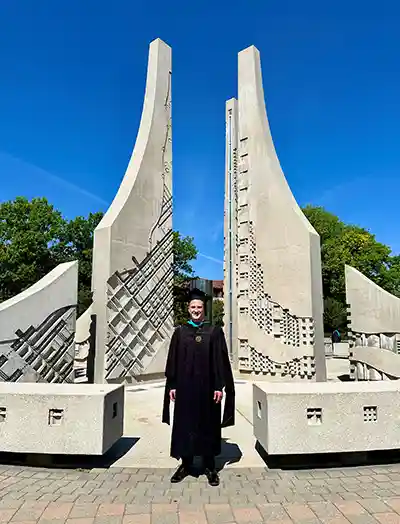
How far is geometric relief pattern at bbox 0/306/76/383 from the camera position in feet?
17.5

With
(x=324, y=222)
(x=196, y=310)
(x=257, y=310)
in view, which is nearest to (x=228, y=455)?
(x=196, y=310)

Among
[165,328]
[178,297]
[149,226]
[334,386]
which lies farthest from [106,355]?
[178,297]

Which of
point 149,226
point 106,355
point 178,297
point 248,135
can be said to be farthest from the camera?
point 178,297

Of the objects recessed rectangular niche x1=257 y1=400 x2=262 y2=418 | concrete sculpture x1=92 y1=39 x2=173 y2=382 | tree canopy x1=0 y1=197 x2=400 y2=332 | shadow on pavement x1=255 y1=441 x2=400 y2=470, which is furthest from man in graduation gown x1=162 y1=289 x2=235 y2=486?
tree canopy x1=0 y1=197 x2=400 y2=332

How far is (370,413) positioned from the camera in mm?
3398

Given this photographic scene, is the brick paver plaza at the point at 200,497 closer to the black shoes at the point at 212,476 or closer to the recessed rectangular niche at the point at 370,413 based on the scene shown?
the black shoes at the point at 212,476

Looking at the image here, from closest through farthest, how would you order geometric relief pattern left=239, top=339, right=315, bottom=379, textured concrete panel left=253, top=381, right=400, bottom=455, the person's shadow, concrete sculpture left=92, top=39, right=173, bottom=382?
textured concrete panel left=253, top=381, right=400, bottom=455
the person's shadow
concrete sculpture left=92, top=39, right=173, bottom=382
geometric relief pattern left=239, top=339, right=315, bottom=379

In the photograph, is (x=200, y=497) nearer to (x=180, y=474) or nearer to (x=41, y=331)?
(x=180, y=474)

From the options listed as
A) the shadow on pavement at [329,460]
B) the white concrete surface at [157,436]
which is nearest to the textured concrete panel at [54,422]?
the white concrete surface at [157,436]

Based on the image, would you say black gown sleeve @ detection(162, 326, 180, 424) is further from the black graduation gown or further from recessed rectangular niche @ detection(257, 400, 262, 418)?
recessed rectangular niche @ detection(257, 400, 262, 418)

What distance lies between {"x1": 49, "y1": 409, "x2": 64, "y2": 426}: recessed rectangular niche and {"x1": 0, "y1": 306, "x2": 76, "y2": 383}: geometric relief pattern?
2286 mm

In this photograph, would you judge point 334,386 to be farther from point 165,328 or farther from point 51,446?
point 165,328

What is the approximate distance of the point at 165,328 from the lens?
8.65 meters

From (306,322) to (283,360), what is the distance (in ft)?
3.05
